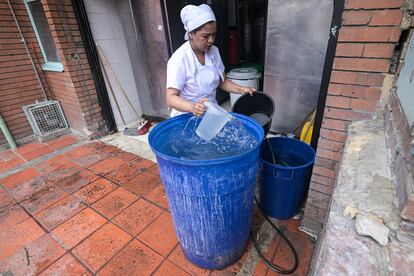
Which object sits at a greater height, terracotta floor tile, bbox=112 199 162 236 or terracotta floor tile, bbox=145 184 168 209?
terracotta floor tile, bbox=145 184 168 209

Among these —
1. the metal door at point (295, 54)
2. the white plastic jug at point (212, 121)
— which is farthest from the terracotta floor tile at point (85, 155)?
the metal door at point (295, 54)

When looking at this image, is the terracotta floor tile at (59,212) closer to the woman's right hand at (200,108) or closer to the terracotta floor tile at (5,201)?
the terracotta floor tile at (5,201)

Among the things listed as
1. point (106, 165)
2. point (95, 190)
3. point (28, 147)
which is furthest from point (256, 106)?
point (28, 147)

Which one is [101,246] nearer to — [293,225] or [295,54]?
[293,225]

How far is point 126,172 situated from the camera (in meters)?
3.04

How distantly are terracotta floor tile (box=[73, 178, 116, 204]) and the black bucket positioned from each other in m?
1.82

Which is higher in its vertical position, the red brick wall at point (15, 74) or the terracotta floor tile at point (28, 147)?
the red brick wall at point (15, 74)

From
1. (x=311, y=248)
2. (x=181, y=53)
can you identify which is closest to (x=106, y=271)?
(x=311, y=248)

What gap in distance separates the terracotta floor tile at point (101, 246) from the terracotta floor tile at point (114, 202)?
20 centimetres

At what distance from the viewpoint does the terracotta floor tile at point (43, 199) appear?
2527 millimetres

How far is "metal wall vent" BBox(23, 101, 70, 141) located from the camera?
3.84 m

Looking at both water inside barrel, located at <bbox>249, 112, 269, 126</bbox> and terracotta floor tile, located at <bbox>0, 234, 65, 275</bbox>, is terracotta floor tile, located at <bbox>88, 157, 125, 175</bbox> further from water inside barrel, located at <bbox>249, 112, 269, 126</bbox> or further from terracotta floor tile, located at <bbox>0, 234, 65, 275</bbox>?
water inside barrel, located at <bbox>249, 112, 269, 126</bbox>

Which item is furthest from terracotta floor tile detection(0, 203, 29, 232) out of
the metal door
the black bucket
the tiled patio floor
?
the metal door

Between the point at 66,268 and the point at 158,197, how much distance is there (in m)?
1.02
